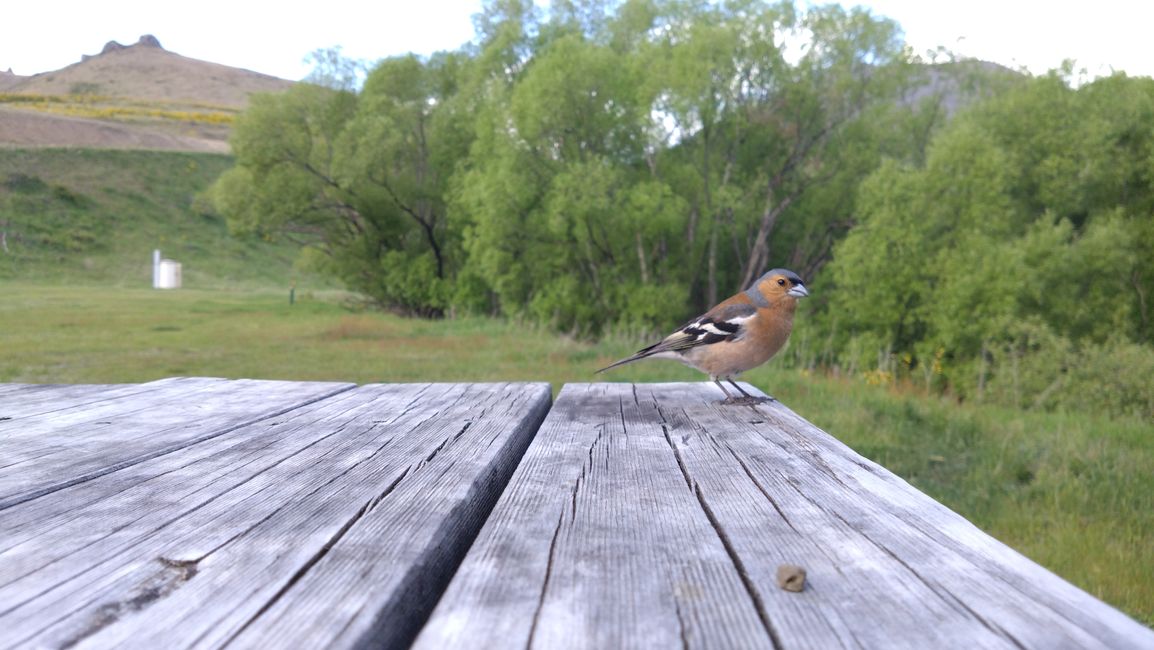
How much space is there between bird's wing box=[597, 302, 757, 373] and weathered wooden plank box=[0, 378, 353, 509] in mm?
1818

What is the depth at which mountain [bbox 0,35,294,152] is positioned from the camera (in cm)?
1892

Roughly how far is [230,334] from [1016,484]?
14.7m

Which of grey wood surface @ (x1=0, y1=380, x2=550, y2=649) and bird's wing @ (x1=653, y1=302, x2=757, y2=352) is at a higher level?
bird's wing @ (x1=653, y1=302, x2=757, y2=352)

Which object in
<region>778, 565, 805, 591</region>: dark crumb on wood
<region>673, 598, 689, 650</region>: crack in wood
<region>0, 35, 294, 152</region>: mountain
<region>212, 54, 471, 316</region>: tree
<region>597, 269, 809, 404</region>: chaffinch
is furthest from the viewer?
<region>212, 54, 471, 316</region>: tree

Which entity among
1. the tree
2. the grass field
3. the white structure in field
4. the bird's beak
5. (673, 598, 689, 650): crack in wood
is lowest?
the grass field

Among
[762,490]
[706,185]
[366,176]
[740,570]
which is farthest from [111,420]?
[706,185]

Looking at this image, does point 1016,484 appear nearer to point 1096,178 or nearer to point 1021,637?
point 1021,637

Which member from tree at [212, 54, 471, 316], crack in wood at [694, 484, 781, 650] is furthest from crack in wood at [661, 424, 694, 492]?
tree at [212, 54, 471, 316]

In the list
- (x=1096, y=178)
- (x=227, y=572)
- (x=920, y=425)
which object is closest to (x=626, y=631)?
(x=227, y=572)

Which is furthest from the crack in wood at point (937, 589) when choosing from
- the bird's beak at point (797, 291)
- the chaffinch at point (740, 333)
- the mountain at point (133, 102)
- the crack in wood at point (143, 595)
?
the mountain at point (133, 102)

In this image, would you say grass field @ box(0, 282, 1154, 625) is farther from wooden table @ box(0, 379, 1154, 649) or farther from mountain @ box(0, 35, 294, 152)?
mountain @ box(0, 35, 294, 152)

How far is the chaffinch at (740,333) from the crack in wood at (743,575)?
8.93 feet

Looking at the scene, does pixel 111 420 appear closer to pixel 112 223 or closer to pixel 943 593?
pixel 943 593

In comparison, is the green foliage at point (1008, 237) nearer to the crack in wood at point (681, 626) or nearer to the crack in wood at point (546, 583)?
the crack in wood at point (546, 583)
